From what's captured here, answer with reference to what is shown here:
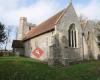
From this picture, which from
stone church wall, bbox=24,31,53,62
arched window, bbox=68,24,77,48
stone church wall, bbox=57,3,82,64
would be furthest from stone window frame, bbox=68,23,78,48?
stone church wall, bbox=24,31,53,62

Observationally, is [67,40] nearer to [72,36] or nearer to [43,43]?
[72,36]

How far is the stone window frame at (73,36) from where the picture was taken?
105 ft

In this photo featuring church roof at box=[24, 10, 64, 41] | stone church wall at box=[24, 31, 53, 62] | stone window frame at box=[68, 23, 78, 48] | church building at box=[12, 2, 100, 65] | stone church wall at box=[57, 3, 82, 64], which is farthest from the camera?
stone church wall at box=[24, 31, 53, 62]

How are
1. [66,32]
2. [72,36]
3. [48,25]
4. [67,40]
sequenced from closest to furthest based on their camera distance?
[67,40] → [66,32] → [72,36] → [48,25]

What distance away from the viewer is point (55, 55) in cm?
2928

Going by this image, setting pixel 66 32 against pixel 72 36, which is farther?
pixel 72 36

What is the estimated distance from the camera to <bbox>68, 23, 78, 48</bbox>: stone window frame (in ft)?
105

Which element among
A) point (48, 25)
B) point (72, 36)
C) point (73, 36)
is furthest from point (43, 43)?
point (73, 36)

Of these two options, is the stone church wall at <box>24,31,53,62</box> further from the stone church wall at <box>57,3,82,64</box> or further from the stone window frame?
the stone window frame

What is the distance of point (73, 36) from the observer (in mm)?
32531

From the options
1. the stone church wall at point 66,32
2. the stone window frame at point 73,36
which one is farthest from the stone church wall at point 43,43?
the stone window frame at point 73,36

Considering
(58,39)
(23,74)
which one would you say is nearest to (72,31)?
(58,39)

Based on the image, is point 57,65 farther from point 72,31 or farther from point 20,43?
point 20,43

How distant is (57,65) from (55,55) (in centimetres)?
158
